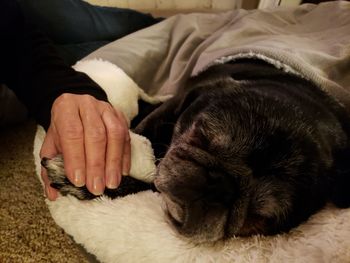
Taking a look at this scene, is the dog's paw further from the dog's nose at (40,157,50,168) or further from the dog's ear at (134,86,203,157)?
the dog's ear at (134,86,203,157)

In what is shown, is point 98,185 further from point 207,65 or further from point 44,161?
point 207,65

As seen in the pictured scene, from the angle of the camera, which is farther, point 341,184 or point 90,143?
point 341,184

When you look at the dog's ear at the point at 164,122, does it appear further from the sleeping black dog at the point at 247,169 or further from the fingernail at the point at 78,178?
the fingernail at the point at 78,178

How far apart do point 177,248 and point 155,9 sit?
1.91 metres

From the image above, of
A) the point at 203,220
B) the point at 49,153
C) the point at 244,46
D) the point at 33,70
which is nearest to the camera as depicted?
the point at 203,220

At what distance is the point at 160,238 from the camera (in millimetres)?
760

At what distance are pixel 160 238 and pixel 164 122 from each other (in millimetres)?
405

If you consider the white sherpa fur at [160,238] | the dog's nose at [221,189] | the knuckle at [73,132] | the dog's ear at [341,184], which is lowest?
the white sherpa fur at [160,238]

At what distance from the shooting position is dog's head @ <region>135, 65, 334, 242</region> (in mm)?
735

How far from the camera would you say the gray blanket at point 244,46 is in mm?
1228

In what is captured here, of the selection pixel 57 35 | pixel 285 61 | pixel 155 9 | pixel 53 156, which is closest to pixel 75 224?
pixel 53 156

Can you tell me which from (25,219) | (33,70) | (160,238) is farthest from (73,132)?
(25,219)

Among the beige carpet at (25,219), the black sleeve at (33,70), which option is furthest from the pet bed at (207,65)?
the beige carpet at (25,219)

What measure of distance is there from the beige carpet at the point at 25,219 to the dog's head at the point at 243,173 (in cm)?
36
